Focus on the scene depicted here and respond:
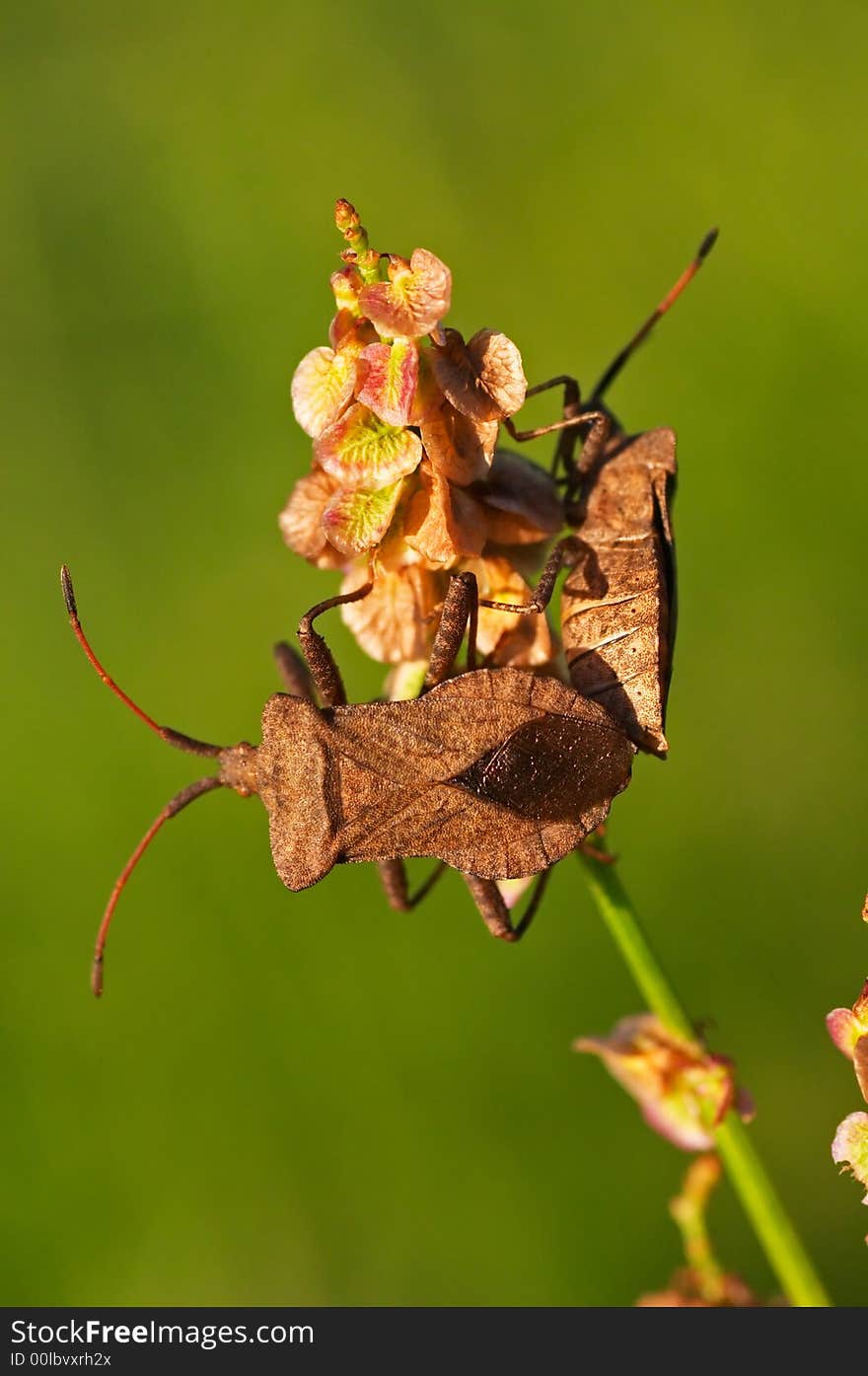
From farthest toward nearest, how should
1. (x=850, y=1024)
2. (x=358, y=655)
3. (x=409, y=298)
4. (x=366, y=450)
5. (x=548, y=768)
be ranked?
1. (x=358, y=655)
2. (x=548, y=768)
3. (x=366, y=450)
4. (x=409, y=298)
5. (x=850, y=1024)

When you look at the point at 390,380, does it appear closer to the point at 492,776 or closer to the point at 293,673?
the point at 492,776

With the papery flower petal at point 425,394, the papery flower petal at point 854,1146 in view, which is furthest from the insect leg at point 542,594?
the papery flower petal at point 854,1146

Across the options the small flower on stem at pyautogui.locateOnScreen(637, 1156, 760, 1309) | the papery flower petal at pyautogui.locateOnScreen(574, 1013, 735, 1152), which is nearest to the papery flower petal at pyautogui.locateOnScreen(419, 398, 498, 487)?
the papery flower petal at pyautogui.locateOnScreen(574, 1013, 735, 1152)

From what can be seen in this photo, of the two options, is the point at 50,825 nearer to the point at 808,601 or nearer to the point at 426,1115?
the point at 426,1115

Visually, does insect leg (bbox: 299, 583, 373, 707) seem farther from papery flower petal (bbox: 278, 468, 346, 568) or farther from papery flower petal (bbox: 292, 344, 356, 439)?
papery flower petal (bbox: 292, 344, 356, 439)

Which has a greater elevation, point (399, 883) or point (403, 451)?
point (403, 451)

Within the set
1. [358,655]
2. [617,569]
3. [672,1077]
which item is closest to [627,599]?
[617,569]

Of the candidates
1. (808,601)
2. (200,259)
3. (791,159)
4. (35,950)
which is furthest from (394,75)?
(35,950)

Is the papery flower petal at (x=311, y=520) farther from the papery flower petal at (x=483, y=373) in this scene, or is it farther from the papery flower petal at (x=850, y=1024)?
the papery flower petal at (x=850, y=1024)
